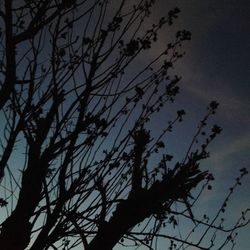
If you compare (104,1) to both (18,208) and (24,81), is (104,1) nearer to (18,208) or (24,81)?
(24,81)

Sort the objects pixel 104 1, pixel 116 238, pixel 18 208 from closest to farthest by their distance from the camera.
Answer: pixel 116 238
pixel 18 208
pixel 104 1

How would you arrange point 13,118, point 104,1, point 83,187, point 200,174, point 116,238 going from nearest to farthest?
point 116,238
point 200,174
point 13,118
point 83,187
point 104,1

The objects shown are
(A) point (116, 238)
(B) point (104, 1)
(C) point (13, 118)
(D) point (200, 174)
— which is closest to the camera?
(A) point (116, 238)

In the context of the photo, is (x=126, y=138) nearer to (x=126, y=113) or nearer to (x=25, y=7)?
(x=126, y=113)

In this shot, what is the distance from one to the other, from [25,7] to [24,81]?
1.02 meters

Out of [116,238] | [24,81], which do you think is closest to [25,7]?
[24,81]

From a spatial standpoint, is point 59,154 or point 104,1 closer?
point 59,154

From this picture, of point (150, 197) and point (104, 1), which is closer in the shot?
point (150, 197)

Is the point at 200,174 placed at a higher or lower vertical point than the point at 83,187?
higher

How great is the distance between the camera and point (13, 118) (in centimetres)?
437

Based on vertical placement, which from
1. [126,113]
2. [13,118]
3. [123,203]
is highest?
[126,113]

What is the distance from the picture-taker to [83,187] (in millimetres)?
4801

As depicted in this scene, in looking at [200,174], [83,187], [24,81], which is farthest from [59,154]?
[200,174]

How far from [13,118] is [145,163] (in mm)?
1700
